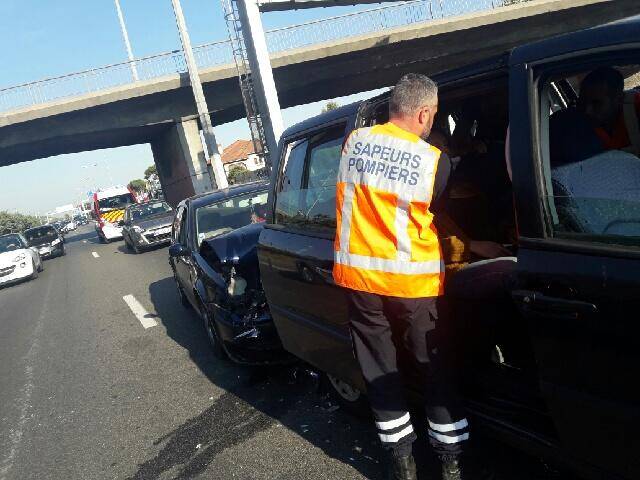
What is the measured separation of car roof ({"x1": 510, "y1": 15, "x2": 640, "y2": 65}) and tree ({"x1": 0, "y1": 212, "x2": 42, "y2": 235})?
80.2 m

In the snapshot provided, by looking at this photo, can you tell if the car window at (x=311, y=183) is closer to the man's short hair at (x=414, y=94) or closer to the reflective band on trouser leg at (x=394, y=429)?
the man's short hair at (x=414, y=94)

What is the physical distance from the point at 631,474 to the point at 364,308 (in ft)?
4.01

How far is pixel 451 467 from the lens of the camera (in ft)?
8.54

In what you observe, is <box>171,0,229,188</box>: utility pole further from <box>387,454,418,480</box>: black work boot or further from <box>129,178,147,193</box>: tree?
<box>129,178,147,193</box>: tree

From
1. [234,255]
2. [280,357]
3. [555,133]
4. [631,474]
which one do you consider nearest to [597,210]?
[555,133]

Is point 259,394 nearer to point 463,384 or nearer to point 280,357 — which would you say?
point 280,357

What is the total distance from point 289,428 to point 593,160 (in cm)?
268

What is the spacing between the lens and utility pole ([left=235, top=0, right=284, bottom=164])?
1062cm

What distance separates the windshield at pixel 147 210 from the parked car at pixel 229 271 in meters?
12.8

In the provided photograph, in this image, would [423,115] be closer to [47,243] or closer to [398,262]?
[398,262]

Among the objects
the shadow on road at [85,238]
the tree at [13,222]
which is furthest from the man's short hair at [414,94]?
the tree at [13,222]

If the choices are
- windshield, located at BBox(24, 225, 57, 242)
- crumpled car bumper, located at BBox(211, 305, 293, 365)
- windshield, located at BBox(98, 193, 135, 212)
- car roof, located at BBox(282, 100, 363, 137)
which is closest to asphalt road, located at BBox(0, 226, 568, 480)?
crumpled car bumper, located at BBox(211, 305, 293, 365)

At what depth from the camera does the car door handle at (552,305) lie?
5.97ft

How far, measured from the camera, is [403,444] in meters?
2.69
